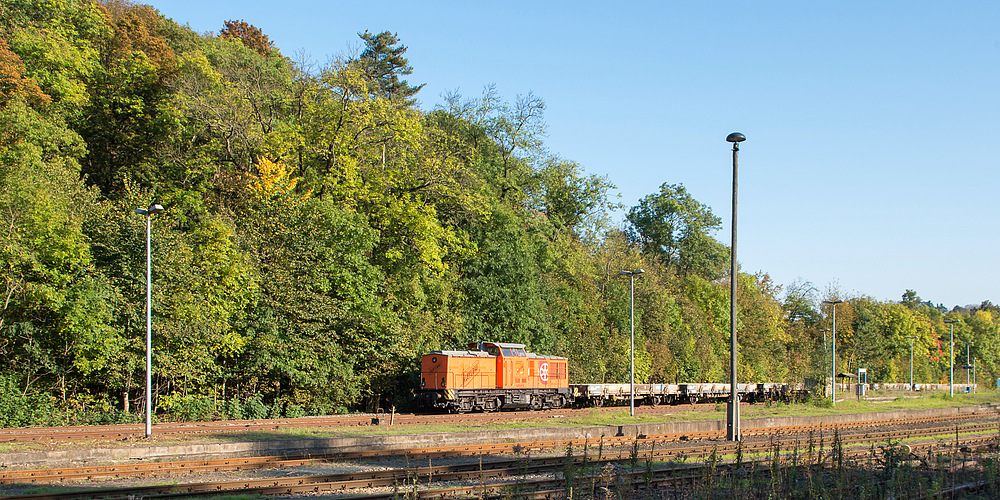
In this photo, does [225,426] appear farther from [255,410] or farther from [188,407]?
[255,410]

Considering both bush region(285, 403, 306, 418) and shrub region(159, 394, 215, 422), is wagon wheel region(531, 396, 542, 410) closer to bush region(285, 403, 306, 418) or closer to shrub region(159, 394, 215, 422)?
bush region(285, 403, 306, 418)

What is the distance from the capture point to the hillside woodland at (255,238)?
2877 cm

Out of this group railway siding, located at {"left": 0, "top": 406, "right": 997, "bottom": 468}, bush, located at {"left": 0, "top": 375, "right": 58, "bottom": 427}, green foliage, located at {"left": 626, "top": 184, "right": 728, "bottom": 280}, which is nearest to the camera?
railway siding, located at {"left": 0, "top": 406, "right": 997, "bottom": 468}

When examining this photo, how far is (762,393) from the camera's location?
54.1 m

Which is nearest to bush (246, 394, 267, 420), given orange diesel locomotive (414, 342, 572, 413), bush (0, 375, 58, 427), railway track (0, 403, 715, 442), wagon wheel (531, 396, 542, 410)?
railway track (0, 403, 715, 442)

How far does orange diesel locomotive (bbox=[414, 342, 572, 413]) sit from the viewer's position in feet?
116

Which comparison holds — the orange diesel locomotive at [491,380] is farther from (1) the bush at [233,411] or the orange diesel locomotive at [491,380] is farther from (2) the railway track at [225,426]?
(1) the bush at [233,411]

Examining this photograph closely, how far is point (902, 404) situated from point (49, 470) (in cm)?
5438

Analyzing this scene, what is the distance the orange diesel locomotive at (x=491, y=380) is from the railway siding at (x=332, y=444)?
9.97 metres

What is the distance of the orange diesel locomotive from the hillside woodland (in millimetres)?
2830

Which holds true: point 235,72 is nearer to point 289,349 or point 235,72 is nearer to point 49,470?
point 289,349

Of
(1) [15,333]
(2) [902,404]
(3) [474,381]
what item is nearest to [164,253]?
(1) [15,333]

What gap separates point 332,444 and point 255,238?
16121mm

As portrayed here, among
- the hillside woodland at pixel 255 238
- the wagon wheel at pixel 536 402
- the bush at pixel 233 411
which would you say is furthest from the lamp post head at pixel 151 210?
the wagon wheel at pixel 536 402
